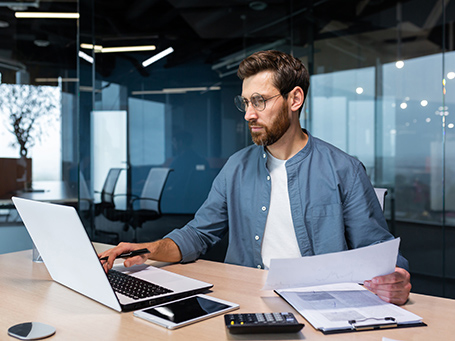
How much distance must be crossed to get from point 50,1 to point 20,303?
12.4 feet

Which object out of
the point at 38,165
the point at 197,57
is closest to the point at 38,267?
the point at 38,165

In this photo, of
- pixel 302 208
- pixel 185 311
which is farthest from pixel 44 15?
pixel 185 311

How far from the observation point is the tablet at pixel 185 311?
101 cm

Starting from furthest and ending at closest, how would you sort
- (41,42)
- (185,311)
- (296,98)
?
1. (41,42)
2. (296,98)
3. (185,311)

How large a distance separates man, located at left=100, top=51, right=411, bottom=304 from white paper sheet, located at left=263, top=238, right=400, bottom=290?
0.41 metres

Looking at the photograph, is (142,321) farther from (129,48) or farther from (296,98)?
(129,48)

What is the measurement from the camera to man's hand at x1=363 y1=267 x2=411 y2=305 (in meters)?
1.15

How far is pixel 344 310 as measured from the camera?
107 centimetres

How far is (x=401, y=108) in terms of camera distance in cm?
374

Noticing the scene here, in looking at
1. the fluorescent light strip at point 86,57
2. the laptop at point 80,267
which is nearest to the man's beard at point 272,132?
the laptop at point 80,267

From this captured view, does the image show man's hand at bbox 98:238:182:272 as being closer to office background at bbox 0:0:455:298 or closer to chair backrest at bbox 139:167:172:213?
office background at bbox 0:0:455:298

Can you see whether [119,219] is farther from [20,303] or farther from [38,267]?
[20,303]

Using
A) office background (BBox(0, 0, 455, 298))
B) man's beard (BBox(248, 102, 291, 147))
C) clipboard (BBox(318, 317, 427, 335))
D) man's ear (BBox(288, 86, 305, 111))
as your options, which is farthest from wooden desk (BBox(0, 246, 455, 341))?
office background (BBox(0, 0, 455, 298))

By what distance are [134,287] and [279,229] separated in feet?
2.17
